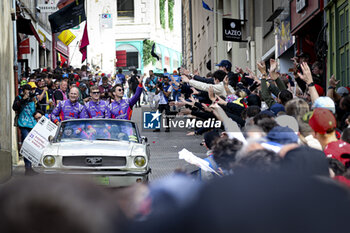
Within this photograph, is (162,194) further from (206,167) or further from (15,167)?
(15,167)

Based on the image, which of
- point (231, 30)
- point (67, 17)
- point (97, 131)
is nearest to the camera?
point (97, 131)

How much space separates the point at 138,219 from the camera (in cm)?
166

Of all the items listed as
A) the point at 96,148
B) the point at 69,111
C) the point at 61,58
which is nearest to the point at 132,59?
the point at 61,58

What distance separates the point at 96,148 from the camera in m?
10.4

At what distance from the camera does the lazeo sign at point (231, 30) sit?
82.1 feet

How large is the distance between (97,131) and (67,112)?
199cm

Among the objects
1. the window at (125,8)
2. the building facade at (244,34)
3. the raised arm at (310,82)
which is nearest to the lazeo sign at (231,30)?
the building facade at (244,34)

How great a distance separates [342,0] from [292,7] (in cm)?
463

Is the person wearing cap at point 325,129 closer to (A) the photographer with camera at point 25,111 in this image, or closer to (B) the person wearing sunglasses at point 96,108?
(B) the person wearing sunglasses at point 96,108

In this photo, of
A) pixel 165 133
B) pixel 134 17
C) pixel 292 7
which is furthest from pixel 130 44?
pixel 292 7

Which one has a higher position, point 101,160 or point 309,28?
point 309,28

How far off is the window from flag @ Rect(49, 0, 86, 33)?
51.1m

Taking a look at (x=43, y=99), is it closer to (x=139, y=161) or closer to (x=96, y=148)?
(x=96, y=148)

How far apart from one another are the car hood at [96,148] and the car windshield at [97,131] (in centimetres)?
29
